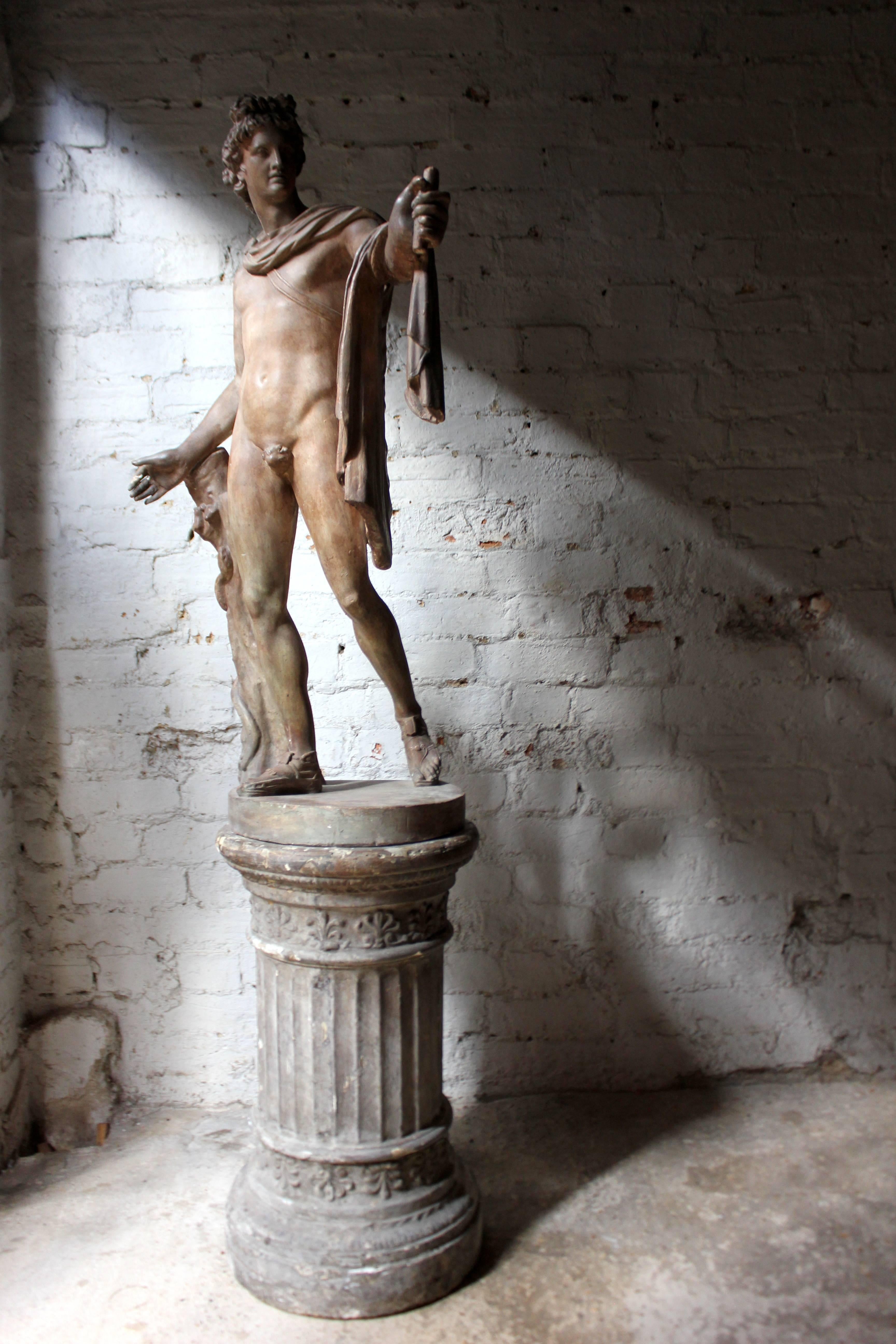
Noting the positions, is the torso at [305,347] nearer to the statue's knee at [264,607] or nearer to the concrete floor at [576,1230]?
the statue's knee at [264,607]

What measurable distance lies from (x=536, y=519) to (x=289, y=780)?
1.16 meters

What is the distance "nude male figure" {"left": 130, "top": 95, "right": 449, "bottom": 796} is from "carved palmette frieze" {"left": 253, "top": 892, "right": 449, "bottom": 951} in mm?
270

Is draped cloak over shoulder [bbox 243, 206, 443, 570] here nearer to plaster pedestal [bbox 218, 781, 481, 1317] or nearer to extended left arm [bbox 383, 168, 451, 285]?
extended left arm [bbox 383, 168, 451, 285]

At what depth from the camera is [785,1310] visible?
6.43ft

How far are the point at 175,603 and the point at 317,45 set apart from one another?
167 centimetres

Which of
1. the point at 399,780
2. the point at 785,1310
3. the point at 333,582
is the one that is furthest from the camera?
the point at 399,780

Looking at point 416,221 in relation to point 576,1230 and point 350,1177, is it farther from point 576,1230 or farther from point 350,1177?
point 576,1230

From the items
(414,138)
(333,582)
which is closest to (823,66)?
(414,138)

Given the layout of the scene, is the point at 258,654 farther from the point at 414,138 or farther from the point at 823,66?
the point at 823,66

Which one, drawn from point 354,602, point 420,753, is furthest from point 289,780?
point 354,602

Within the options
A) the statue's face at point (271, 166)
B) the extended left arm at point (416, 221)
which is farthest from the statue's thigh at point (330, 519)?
the statue's face at point (271, 166)

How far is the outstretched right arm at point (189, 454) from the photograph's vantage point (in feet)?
7.46

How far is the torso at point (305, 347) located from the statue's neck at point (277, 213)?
5.4 inches

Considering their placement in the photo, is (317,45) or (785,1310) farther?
(317,45)
